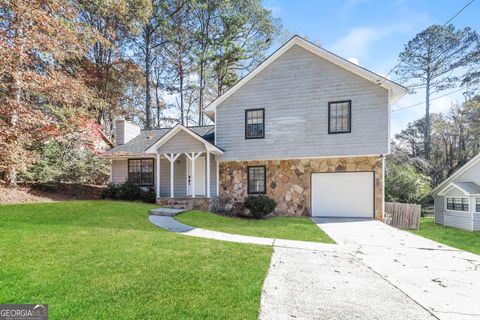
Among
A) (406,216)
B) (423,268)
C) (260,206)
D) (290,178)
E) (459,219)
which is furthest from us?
(459,219)

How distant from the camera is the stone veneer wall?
11594mm

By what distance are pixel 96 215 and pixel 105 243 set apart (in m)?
3.65

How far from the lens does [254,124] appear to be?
12484 mm

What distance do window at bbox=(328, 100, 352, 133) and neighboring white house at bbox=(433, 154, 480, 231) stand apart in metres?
8.39

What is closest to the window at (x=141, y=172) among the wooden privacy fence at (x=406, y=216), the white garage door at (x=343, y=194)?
the white garage door at (x=343, y=194)

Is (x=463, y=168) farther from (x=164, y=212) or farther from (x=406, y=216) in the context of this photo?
(x=164, y=212)

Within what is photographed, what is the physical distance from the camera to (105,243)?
18.7 ft

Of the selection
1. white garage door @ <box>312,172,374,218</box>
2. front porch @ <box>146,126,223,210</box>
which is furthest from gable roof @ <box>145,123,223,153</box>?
white garage door @ <box>312,172,374,218</box>

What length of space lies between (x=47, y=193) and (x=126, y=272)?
40.1 feet

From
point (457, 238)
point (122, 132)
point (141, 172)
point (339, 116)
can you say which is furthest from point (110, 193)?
point (457, 238)

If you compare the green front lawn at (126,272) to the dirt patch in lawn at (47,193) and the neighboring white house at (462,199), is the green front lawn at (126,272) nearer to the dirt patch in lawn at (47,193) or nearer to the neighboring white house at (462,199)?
the dirt patch in lawn at (47,193)

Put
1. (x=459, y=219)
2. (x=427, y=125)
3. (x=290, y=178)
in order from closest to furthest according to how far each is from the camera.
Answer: (x=290, y=178) < (x=459, y=219) < (x=427, y=125)

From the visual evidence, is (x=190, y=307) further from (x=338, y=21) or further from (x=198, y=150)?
(x=338, y=21)

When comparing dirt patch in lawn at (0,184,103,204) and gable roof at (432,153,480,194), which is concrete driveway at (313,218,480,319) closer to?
gable roof at (432,153,480,194)
